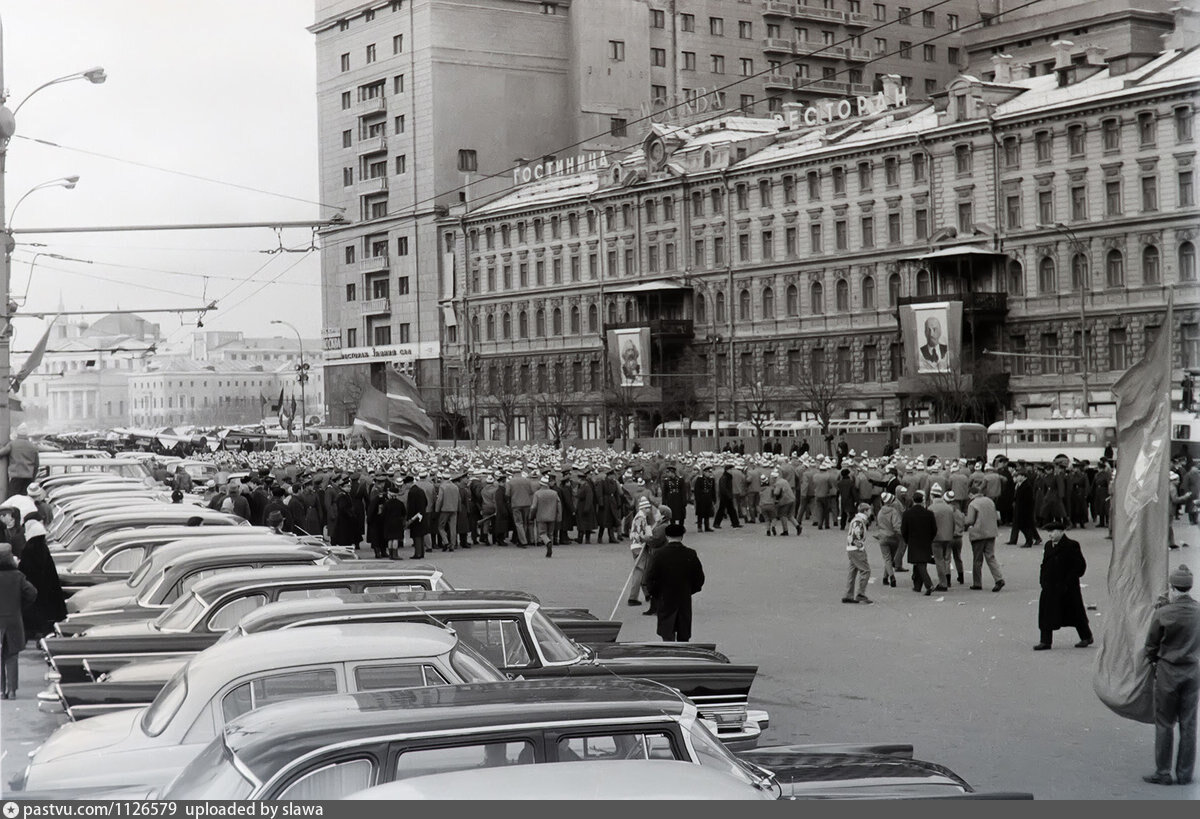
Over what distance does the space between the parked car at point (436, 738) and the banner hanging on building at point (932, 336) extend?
193ft

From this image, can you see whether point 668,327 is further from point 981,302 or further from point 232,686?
point 232,686

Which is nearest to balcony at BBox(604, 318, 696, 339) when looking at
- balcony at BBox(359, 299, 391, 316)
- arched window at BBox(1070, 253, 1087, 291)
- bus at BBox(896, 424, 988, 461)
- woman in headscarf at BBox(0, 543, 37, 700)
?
bus at BBox(896, 424, 988, 461)

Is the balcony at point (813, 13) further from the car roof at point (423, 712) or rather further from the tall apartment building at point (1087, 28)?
the car roof at point (423, 712)

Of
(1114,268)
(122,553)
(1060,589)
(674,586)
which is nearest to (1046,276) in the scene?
(1114,268)

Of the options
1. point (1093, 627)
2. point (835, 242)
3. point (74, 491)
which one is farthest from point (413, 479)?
point (835, 242)

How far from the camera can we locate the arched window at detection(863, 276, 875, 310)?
70188 millimetres

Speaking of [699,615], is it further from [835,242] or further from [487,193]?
[487,193]

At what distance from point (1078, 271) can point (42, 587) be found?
2179 inches

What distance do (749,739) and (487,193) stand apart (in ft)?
284

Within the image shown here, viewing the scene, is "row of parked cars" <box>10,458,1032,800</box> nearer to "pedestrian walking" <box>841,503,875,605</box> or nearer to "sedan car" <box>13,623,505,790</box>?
"sedan car" <box>13,623,505,790</box>

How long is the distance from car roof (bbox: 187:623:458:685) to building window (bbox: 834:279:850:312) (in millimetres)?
65146

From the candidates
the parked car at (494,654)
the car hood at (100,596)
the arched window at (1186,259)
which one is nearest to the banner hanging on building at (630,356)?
the arched window at (1186,259)

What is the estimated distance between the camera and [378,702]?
18.7 feet

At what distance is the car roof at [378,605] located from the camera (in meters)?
8.95
